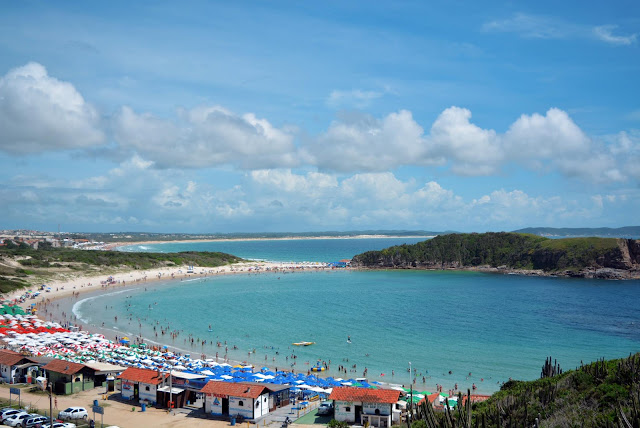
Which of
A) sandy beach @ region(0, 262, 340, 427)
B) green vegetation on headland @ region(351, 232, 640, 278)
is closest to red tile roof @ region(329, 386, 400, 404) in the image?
sandy beach @ region(0, 262, 340, 427)

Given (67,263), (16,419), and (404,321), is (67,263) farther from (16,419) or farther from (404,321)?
(16,419)

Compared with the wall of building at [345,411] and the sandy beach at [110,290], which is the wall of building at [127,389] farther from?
the wall of building at [345,411]

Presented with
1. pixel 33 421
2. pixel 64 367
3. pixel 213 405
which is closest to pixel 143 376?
pixel 213 405

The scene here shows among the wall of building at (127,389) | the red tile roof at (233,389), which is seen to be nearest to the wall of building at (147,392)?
the wall of building at (127,389)

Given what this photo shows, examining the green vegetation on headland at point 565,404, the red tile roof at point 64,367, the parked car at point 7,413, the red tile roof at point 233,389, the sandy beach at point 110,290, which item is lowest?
the sandy beach at point 110,290

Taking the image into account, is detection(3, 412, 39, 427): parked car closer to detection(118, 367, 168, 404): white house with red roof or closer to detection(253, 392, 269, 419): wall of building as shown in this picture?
detection(118, 367, 168, 404): white house with red roof

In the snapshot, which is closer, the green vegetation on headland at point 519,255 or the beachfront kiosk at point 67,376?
the beachfront kiosk at point 67,376

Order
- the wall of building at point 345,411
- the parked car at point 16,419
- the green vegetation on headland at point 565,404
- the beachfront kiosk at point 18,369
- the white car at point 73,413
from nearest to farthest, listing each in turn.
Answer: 1. the green vegetation on headland at point 565,404
2. the parked car at point 16,419
3. the white car at point 73,413
4. the wall of building at point 345,411
5. the beachfront kiosk at point 18,369
